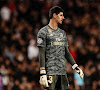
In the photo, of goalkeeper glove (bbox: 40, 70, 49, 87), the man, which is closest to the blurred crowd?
the man

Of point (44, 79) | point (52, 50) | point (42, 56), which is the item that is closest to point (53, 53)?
point (52, 50)

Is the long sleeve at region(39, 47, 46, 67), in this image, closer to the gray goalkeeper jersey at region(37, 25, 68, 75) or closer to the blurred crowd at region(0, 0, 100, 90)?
the gray goalkeeper jersey at region(37, 25, 68, 75)

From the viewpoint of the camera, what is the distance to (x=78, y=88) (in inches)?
539

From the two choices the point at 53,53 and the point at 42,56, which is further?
the point at 53,53

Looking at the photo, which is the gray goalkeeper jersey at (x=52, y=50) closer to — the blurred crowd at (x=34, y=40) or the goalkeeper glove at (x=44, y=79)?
the goalkeeper glove at (x=44, y=79)

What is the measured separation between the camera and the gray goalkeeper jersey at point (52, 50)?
7.02 m

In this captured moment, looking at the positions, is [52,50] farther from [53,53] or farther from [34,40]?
[34,40]

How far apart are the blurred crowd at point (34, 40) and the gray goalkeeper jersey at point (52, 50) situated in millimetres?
5762

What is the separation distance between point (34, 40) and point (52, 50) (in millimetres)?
7891

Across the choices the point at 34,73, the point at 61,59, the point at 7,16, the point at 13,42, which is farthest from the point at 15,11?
the point at 61,59

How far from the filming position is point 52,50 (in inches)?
279

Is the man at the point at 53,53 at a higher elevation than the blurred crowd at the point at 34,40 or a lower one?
lower

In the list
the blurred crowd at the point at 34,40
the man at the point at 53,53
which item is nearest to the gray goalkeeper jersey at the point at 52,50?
the man at the point at 53,53

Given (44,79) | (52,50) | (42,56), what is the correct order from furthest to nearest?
(52,50)
(42,56)
(44,79)
